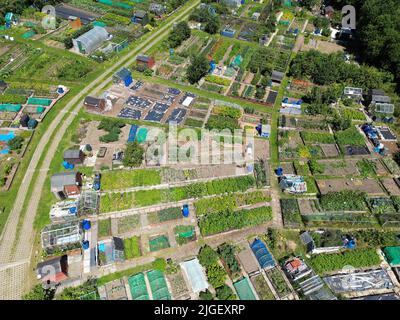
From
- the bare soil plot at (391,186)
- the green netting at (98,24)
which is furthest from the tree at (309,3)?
the bare soil plot at (391,186)

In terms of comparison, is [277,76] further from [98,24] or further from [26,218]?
[26,218]

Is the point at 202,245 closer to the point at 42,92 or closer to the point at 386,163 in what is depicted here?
the point at 386,163

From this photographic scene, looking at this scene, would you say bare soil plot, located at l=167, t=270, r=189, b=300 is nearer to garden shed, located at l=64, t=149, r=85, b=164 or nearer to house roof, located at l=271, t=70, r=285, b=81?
garden shed, located at l=64, t=149, r=85, b=164

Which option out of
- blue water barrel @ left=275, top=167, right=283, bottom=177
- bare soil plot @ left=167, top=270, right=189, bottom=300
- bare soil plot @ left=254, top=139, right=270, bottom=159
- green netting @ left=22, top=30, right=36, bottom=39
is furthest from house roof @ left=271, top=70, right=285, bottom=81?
green netting @ left=22, top=30, right=36, bottom=39

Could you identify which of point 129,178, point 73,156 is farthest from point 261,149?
point 73,156

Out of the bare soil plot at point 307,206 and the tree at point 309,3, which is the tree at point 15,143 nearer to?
the bare soil plot at point 307,206

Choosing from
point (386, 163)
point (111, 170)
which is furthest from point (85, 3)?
point (386, 163)
